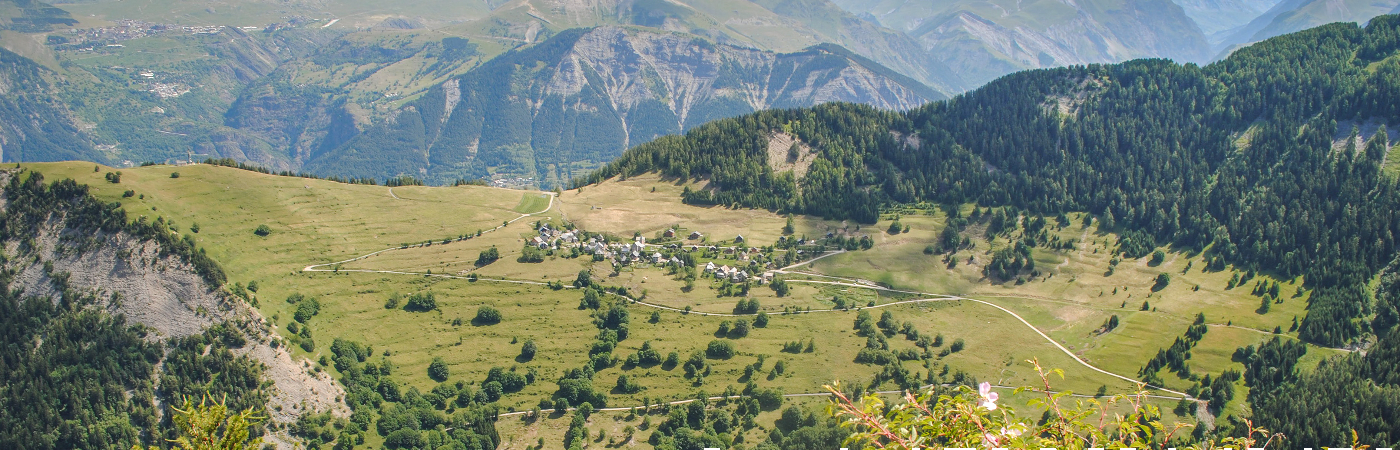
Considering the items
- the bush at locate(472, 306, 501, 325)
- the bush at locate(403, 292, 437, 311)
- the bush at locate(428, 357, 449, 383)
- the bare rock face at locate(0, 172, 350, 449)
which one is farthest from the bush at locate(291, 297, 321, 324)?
the bush at locate(472, 306, 501, 325)

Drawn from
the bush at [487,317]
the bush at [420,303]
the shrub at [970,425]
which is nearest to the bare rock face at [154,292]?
the bush at [420,303]

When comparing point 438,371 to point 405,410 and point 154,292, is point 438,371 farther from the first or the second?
point 154,292

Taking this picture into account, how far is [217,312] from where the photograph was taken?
14862 cm

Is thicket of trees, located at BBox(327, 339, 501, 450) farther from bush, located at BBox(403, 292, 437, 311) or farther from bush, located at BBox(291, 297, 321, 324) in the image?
bush, located at BBox(403, 292, 437, 311)

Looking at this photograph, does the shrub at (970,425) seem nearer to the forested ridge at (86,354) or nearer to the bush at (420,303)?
the forested ridge at (86,354)

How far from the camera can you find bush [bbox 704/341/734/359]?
16488cm

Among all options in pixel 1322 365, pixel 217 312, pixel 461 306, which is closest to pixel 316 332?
pixel 217 312

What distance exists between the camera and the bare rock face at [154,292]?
142625 millimetres

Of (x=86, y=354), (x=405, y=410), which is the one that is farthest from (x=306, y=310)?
(x=405, y=410)

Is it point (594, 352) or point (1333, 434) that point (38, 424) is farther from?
point (1333, 434)

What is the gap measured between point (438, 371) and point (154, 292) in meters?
55.6

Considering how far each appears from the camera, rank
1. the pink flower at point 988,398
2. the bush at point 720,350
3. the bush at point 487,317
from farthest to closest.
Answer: the bush at point 487,317
the bush at point 720,350
the pink flower at point 988,398

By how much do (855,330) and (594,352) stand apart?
61347 mm

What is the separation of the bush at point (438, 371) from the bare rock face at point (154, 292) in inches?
683
